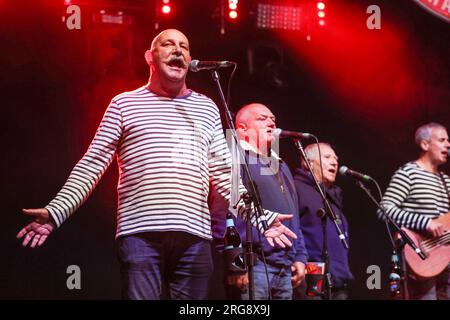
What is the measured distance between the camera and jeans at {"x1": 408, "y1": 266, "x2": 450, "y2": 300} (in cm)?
622

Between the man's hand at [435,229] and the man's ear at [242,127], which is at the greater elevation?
the man's ear at [242,127]

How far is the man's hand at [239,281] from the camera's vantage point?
4.61 m

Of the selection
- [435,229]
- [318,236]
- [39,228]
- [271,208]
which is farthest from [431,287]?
[39,228]

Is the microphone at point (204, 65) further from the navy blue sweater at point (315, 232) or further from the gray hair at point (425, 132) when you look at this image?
the gray hair at point (425, 132)

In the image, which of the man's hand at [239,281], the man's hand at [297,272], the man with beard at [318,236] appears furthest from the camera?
the man with beard at [318,236]

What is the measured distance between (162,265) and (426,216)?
120 inches

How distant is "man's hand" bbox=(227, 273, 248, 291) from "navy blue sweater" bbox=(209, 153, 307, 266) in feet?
0.65

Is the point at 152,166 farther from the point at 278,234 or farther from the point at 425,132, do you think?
the point at 425,132

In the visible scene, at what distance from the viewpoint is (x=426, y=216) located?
6.32 meters

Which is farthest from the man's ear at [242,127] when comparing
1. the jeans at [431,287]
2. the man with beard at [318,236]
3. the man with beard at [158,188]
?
the jeans at [431,287]

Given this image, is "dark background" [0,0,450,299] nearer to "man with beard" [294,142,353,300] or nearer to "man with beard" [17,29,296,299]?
"man with beard" [294,142,353,300]

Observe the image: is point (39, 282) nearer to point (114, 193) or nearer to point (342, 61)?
point (114, 193)

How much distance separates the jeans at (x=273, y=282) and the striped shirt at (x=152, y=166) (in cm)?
46
